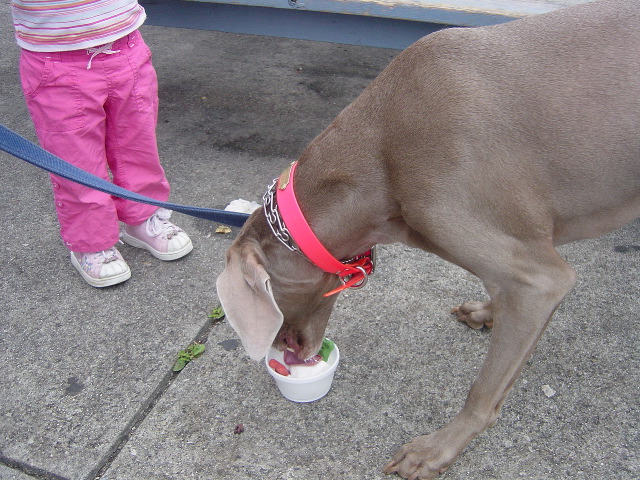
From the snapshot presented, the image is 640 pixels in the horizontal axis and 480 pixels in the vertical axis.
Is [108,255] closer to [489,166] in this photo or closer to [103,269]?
[103,269]

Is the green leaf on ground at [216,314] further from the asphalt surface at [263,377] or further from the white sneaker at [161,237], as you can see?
the white sneaker at [161,237]

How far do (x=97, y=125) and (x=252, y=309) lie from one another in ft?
4.62

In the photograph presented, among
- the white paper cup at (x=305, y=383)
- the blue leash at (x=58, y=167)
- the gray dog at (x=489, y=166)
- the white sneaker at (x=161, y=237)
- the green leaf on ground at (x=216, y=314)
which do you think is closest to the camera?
the gray dog at (x=489, y=166)

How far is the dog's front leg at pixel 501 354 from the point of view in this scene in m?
2.01

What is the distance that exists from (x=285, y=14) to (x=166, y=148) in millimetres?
1204

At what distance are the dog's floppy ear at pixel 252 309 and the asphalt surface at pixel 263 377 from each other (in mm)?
549

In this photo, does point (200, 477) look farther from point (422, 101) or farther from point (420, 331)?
point (422, 101)

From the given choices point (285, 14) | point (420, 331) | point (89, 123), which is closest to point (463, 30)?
point (420, 331)

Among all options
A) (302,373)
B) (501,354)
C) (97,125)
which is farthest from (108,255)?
(501,354)

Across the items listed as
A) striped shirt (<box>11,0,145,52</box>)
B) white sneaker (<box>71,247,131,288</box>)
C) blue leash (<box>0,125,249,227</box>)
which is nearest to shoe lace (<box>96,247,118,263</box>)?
white sneaker (<box>71,247,131,288</box>)

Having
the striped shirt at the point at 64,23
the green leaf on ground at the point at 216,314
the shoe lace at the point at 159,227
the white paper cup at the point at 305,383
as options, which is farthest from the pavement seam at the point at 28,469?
the striped shirt at the point at 64,23

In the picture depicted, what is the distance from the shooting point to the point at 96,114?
9.51 feet

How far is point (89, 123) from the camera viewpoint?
9.42 ft

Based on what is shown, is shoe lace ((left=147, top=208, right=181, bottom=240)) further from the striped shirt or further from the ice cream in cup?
the ice cream in cup
